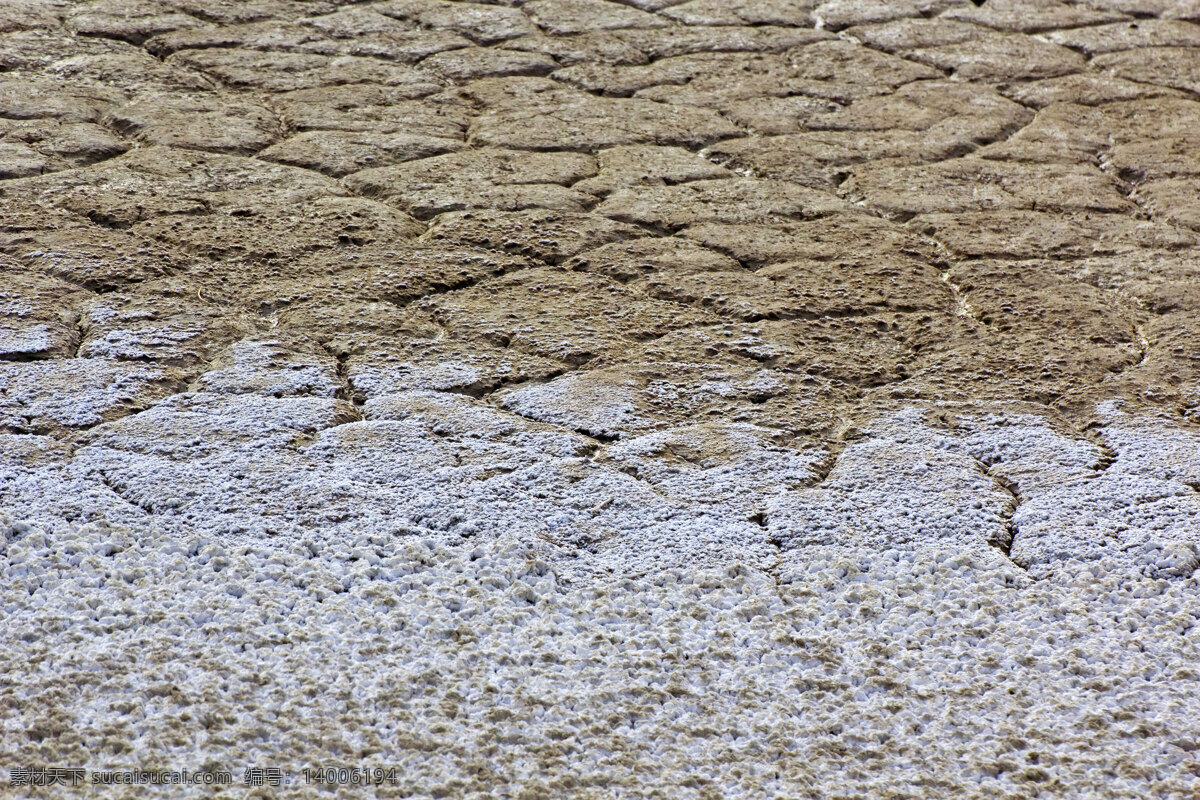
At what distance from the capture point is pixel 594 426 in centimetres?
192

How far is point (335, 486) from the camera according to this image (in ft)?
5.65

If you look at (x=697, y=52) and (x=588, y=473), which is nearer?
(x=588, y=473)

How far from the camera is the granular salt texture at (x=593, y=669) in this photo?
49.9 inches

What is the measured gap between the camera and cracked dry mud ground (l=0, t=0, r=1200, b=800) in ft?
4.35

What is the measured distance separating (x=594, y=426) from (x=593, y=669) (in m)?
0.58

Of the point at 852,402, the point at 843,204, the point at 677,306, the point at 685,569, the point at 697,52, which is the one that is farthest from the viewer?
the point at 697,52

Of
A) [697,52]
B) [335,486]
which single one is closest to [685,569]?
[335,486]

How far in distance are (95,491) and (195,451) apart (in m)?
0.16

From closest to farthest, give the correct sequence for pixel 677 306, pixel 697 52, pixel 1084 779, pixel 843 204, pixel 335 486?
pixel 1084 779 < pixel 335 486 < pixel 677 306 < pixel 843 204 < pixel 697 52

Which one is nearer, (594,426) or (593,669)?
(593,669)

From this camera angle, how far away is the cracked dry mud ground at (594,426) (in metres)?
1.33

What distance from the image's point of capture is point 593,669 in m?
1.40

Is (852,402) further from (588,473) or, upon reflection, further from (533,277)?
(533,277)

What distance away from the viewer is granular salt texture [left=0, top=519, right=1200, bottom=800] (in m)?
1.27
